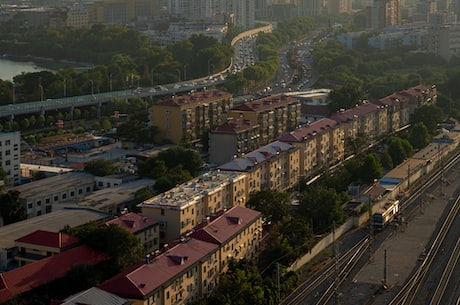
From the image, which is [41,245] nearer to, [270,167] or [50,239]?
[50,239]

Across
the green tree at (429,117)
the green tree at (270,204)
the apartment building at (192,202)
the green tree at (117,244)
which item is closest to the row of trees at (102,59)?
the green tree at (429,117)

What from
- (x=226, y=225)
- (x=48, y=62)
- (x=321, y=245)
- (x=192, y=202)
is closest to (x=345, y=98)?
(x=321, y=245)

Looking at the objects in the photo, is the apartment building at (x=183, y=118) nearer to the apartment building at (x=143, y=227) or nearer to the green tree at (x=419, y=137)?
the green tree at (x=419, y=137)

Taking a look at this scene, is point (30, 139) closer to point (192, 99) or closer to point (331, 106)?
point (192, 99)

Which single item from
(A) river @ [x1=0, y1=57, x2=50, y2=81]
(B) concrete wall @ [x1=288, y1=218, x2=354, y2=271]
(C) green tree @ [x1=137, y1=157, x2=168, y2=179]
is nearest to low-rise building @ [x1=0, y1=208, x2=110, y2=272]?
(C) green tree @ [x1=137, y1=157, x2=168, y2=179]

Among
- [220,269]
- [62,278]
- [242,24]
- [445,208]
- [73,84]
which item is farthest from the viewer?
[242,24]

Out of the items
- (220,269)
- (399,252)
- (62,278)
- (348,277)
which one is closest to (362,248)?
(399,252)
